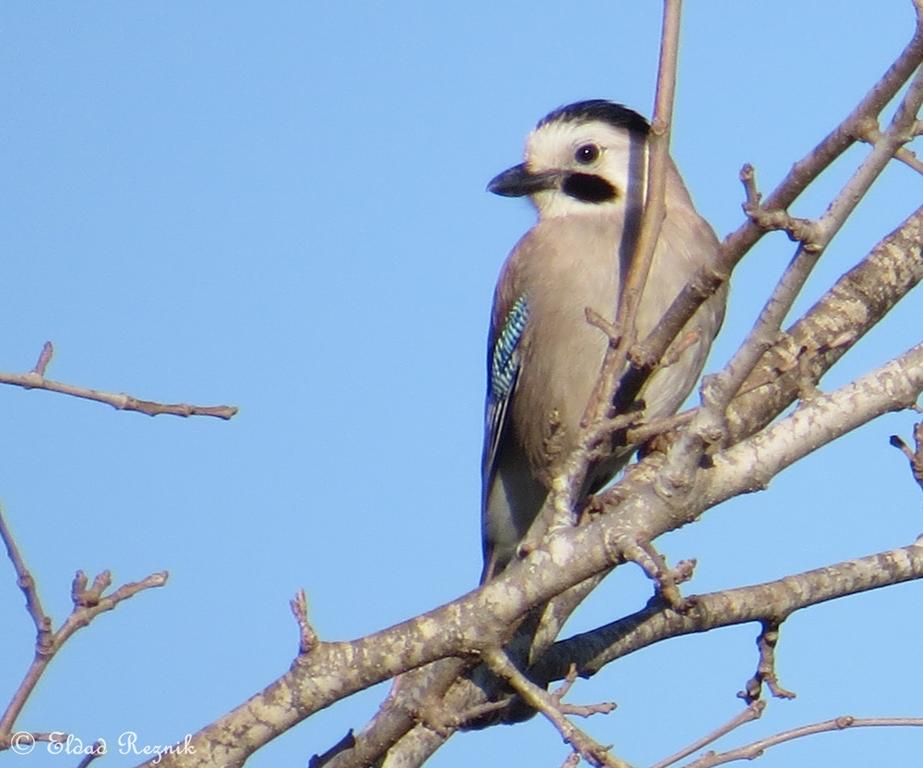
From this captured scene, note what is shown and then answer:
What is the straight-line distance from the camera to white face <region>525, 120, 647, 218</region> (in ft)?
24.5

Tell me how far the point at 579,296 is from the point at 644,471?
2.01m

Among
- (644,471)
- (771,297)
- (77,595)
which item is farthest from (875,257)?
(77,595)

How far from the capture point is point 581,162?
7645 mm

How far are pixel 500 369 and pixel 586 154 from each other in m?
1.14

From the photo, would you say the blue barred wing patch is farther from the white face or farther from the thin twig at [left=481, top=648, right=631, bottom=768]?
the thin twig at [left=481, top=648, right=631, bottom=768]

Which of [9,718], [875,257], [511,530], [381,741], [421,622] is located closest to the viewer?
[9,718]

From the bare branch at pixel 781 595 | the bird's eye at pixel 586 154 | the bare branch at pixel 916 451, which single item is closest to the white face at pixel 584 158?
the bird's eye at pixel 586 154

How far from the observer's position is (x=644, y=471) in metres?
5.07

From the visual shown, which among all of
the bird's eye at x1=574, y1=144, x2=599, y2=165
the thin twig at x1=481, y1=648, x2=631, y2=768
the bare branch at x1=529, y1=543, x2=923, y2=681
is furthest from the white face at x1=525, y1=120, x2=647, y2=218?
the thin twig at x1=481, y1=648, x2=631, y2=768

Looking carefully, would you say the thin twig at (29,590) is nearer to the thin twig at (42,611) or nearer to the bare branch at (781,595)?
the thin twig at (42,611)

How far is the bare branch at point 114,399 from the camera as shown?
Answer: 398 centimetres

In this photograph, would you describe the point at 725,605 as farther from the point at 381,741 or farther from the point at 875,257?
the point at 875,257

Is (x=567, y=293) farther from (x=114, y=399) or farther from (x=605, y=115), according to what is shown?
(x=114, y=399)

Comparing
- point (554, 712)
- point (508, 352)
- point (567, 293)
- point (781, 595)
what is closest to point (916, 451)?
point (781, 595)
